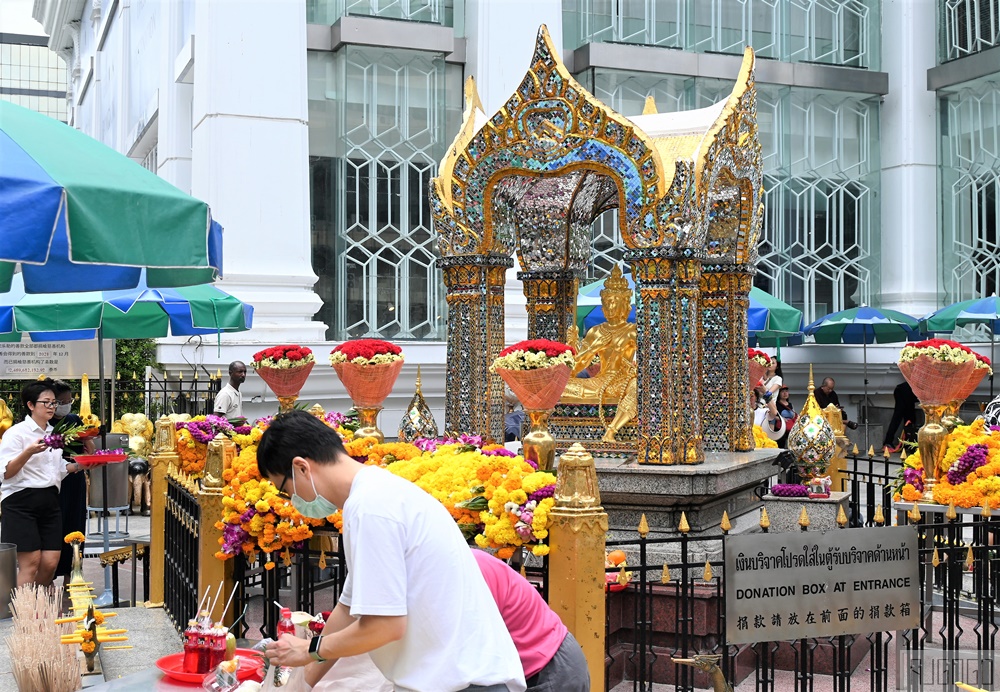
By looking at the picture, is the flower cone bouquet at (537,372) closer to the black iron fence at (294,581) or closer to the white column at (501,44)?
the black iron fence at (294,581)

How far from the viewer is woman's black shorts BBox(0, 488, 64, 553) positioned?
8.30 meters

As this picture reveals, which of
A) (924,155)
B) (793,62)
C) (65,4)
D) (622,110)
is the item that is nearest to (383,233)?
(622,110)

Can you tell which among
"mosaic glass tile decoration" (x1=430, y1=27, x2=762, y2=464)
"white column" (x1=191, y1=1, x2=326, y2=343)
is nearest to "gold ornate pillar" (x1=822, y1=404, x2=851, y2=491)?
"mosaic glass tile decoration" (x1=430, y1=27, x2=762, y2=464)

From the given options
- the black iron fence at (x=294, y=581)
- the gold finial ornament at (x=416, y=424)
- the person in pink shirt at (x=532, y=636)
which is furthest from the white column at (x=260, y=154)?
the person in pink shirt at (x=532, y=636)

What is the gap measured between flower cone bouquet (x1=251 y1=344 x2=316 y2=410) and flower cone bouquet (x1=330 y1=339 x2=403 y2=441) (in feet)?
0.90

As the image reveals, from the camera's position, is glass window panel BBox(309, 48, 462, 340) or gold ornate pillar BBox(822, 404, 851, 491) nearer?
gold ornate pillar BBox(822, 404, 851, 491)

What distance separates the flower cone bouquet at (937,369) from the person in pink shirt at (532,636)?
19.5 ft

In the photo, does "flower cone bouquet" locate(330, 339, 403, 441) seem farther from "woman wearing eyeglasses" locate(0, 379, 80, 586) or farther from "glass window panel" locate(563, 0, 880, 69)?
"glass window panel" locate(563, 0, 880, 69)

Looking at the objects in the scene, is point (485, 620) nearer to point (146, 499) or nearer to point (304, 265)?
point (146, 499)

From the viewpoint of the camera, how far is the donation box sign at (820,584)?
4.77 metres

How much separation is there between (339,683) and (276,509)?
251 centimetres

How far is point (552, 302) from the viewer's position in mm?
11109

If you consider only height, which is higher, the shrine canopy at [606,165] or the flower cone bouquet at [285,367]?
the shrine canopy at [606,165]

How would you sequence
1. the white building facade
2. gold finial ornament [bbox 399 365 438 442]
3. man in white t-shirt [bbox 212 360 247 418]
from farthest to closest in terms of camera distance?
the white building facade → man in white t-shirt [bbox 212 360 247 418] → gold finial ornament [bbox 399 365 438 442]
